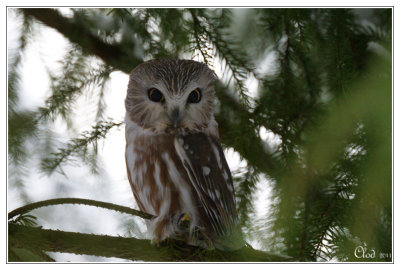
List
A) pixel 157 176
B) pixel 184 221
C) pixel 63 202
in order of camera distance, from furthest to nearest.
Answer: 1. pixel 157 176
2. pixel 184 221
3. pixel 63 202

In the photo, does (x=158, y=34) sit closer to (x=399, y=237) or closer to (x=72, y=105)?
(x=72, y=105)

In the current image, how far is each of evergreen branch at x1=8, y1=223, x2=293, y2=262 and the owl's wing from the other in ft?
0.44

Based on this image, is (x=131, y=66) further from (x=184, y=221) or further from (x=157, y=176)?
(x=184, y=221)

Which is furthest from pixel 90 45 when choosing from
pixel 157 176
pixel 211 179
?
pixel 211 179

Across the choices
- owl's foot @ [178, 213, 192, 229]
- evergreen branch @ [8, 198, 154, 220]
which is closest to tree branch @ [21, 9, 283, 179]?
owl's foot @ [178, 213, 192, 229]

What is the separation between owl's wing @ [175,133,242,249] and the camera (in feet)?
5.73

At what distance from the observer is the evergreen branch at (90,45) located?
2.10 metres

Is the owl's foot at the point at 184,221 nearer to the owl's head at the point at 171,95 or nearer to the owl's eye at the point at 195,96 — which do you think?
the owl's head at the point at 171,95

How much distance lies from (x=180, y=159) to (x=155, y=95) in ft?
1.04

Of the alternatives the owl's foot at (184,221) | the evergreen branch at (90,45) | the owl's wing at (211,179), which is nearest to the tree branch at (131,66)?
the evergreen branch at (90,45)

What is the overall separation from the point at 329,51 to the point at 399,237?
91 centimetres

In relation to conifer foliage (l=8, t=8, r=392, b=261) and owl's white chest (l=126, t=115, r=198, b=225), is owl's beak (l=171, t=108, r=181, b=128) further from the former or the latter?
conifer foliage (l=8, t=8, r=392, b=261)

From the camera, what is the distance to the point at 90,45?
2158mm

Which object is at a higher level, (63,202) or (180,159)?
(180,159)
